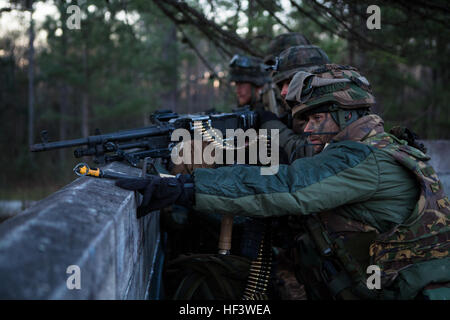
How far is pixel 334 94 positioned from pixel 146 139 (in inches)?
70.5

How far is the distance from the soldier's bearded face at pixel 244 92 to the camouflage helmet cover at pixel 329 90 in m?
2.99

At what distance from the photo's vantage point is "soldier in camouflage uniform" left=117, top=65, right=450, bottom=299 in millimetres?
2146

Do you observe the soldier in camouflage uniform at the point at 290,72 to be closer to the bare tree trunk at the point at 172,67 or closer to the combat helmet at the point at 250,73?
the combat helmet at the point at 250,73

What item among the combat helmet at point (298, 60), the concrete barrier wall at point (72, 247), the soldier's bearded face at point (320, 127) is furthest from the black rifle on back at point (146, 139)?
the concrete barrier wall at point (72, 247)

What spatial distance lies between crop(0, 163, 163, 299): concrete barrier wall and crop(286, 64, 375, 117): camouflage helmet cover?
146 centimetres

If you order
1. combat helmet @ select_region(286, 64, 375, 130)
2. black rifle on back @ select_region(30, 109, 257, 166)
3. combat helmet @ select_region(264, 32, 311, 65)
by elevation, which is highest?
combat helmet @ select_region(264, 32, 311, 65)

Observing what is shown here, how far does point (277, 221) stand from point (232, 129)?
41.4 inches

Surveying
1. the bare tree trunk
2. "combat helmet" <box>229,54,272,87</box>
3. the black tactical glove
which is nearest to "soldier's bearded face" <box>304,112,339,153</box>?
the black tactical glove

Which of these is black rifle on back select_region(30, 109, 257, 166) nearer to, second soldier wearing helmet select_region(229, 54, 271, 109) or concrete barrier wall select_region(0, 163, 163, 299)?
concrete barrier wall select_region(0, 163, 163, 299)

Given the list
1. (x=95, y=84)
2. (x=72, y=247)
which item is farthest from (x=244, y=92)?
(x=95, y=84)

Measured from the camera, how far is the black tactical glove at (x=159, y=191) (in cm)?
209

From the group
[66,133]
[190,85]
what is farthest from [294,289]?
[190,85]

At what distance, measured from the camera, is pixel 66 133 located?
2197 cm
